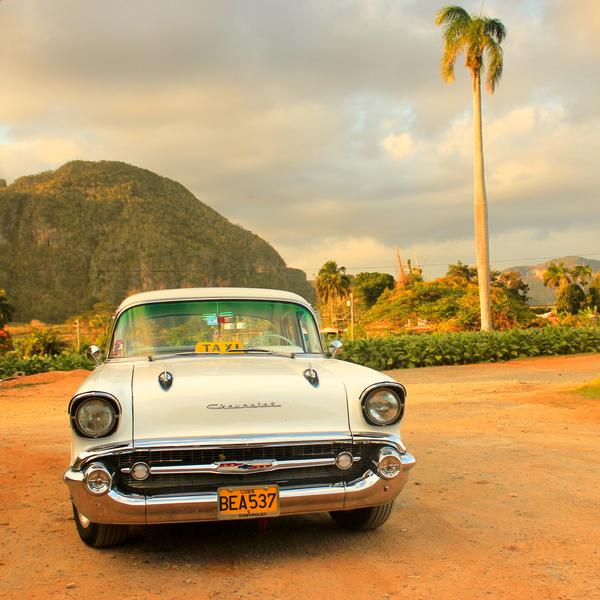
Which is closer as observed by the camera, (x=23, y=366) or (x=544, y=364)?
(x=544, y=364)

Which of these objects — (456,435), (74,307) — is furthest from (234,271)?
(456,435)

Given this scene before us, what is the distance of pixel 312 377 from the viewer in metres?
4.53

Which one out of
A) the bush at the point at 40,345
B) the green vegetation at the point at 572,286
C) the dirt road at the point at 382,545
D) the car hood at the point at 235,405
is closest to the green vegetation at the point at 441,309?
the bush at the point at 40,345

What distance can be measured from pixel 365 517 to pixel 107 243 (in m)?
99.1

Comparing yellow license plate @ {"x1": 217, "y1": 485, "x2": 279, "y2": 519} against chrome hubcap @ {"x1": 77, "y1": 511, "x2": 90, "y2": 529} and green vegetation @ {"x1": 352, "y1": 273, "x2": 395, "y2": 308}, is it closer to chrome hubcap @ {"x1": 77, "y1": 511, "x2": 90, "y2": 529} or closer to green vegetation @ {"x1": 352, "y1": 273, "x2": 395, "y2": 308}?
chrome hubcap @ {"x1": 77, "y1": 511, "x2": 90, "y2": 529}

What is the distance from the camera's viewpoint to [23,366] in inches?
964

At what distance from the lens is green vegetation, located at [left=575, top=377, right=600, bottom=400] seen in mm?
13303

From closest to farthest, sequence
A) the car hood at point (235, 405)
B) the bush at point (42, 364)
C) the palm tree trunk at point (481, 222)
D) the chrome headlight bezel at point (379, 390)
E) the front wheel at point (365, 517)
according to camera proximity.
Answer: the car hood at point (235, 405) → the chrome headlight bezel at point (379, 390) → the front wheel at point (365, 517) → the bush at point (42, 364) → the palm tree trunk at point (481, 222)

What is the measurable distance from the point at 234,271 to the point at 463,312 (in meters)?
71.7

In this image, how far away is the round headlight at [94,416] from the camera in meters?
4.18

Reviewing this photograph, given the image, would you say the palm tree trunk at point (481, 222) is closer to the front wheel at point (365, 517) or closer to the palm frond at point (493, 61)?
the palm frond at point (493, 61)

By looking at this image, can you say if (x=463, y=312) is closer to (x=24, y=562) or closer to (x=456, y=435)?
(x=456, y=435)

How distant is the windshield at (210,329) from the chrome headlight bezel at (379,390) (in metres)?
1.26

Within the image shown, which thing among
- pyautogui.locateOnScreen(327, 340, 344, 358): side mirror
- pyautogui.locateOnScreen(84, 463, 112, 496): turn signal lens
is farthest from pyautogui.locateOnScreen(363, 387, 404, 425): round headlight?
pyautogui.locateOnScreen(84, 463, 112, 496): turn signal lens
